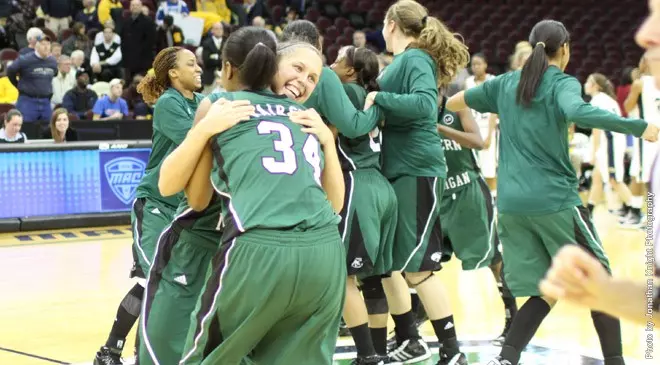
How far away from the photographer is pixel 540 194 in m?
4.86

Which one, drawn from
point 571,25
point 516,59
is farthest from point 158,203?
point 571,25

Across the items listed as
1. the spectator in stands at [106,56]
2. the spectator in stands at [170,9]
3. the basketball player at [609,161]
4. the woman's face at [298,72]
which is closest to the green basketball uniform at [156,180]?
the woman's face at [298,72]

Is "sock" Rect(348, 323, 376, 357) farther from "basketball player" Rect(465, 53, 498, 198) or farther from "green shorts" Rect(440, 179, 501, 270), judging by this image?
"basketball player" Rect(465, 53, 498, 198)

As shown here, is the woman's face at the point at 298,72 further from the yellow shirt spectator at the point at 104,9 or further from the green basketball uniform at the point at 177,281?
the yellow shirt spectator at the point at 104,9

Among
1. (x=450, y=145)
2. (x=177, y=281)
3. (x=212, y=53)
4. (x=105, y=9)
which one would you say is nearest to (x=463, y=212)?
(x=450, y=145)

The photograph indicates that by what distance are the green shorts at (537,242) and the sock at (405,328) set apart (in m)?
0.96

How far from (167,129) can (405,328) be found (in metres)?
1.86

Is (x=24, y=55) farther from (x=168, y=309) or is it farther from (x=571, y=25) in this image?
(x=571, y=25)

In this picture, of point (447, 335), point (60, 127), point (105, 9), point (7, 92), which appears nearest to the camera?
point (447, 335)

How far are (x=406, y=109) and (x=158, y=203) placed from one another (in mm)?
1292

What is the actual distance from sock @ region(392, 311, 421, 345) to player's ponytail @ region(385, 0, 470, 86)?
4.50ft

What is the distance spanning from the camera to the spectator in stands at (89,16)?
623 inches

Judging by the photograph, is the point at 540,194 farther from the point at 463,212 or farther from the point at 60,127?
the point at 60,127

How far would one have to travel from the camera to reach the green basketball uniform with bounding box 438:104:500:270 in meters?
6.21
